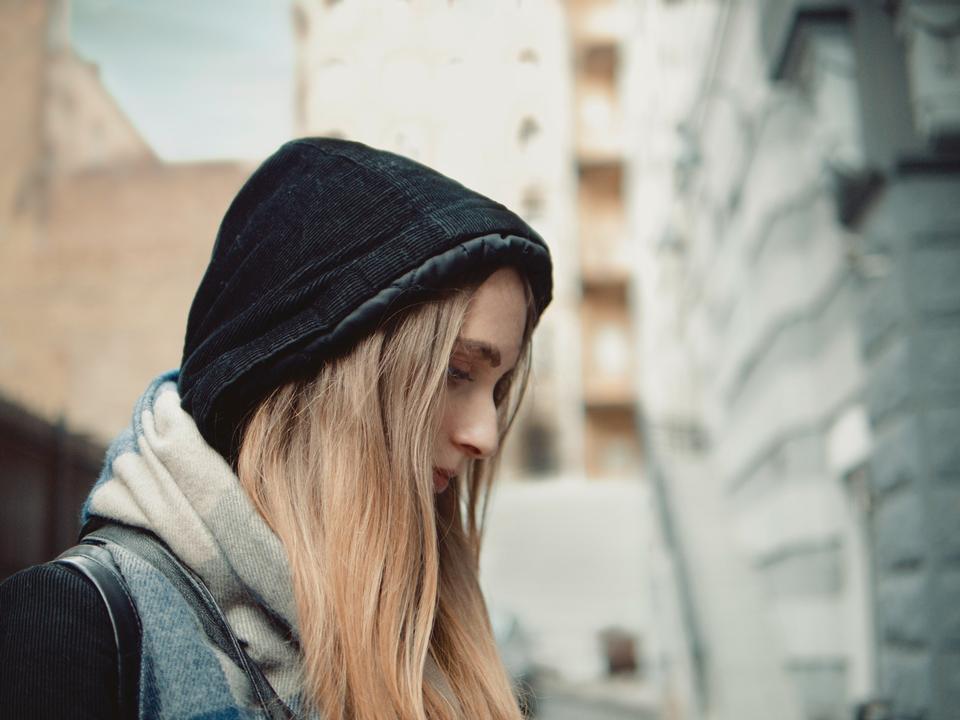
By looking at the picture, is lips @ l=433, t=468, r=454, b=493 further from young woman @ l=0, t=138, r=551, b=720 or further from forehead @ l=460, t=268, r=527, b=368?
forehead @ l=460, t=268, r=527, b=368

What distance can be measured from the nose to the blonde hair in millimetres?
60

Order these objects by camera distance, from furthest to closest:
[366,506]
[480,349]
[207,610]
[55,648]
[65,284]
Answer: [65,284]
[480,349]
[366,506]
[207,610]
[55,648]

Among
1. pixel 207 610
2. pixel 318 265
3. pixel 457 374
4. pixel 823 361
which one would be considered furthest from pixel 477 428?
pixel 823 361

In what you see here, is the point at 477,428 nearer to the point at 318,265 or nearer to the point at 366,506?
the point at 366,506

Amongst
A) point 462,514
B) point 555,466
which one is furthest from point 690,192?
point 555,466

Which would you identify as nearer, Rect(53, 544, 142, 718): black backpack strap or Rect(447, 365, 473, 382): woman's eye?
Rect(53, 544, 142, 718): black backpack strap

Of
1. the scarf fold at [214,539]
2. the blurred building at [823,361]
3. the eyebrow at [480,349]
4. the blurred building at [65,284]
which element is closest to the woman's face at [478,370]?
the eyebrow at [480,349]

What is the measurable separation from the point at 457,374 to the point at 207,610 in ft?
1.89

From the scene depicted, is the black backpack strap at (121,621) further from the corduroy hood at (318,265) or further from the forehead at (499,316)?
the forehead at (499,316)

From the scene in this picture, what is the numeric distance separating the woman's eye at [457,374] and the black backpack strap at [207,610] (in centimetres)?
55

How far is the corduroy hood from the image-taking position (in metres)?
1.63

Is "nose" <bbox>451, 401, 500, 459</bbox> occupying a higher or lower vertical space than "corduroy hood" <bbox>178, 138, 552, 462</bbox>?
lower

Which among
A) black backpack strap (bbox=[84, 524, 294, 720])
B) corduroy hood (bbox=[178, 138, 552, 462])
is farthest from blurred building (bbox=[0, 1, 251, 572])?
black backpack strap (bbox=[84, 524, 294, 720])

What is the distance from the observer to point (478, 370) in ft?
5.85
